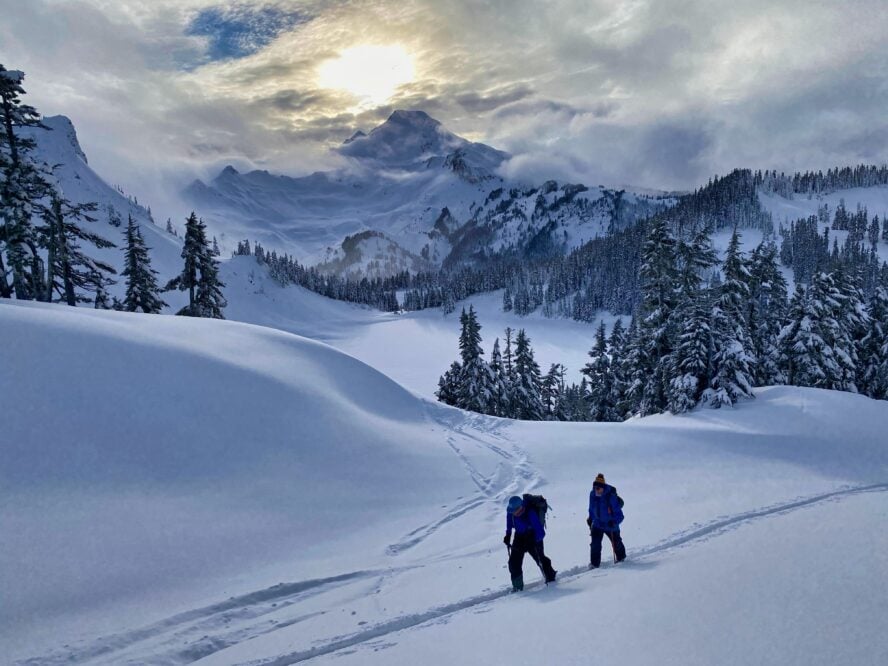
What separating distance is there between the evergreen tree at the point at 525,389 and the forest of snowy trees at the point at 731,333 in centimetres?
544

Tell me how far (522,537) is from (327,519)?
6752mm

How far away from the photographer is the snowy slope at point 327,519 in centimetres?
764

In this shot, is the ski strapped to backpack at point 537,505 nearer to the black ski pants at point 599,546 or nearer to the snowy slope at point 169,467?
the black ski pants at point 599,546

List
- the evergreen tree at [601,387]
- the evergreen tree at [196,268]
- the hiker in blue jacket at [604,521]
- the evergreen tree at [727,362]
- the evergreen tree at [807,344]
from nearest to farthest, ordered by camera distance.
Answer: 1. the hiker in blue jacket at [604,521]
2. the evergreen tree at [727,362]
3. the evergreen tree at [807,344]
4. the evergreen tree at [196,268]
5. the evergreen tree at [601,387]

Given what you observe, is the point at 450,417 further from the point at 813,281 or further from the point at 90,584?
the point at 813,281

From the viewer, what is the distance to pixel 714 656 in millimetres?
5668

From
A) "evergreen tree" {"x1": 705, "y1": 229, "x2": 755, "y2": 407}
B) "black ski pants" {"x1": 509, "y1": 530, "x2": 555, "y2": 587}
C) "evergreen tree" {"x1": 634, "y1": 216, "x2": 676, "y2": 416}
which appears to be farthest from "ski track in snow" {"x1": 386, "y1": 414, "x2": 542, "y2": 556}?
"evergreen tree" {"x1": 634, "y1": 216, "x2": 676, "y2": 416}

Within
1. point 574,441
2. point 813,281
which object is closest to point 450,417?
point 574,441

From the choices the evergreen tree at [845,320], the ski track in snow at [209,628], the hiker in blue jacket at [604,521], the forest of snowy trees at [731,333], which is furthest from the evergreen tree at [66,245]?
the evergreen tree at [845,320]

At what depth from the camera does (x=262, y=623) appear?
914 centimetres

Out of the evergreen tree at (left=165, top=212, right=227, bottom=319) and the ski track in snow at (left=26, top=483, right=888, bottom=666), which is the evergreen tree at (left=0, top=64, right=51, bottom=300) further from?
the ski track in snow at (left=26, top=483, right=888, bottom=666)

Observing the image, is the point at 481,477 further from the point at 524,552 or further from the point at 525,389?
the point at 525,389

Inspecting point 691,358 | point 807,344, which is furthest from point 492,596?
point 807,344

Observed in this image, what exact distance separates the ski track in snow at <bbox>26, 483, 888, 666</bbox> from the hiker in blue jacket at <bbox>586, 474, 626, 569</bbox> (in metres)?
0.26
